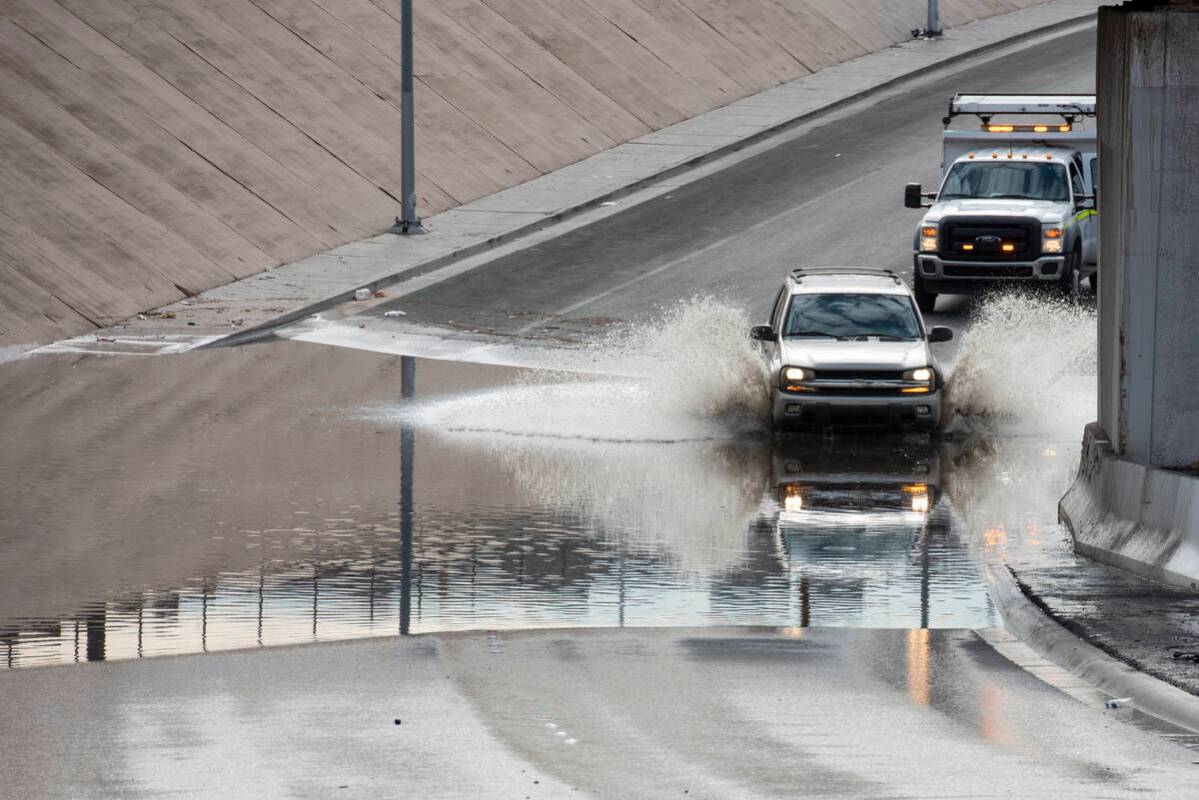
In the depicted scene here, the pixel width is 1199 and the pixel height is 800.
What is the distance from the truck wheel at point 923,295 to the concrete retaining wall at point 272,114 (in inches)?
416

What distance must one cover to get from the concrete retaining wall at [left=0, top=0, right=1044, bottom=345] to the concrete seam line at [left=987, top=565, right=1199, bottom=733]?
19078mm

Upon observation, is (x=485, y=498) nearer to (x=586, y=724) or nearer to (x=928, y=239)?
(x=586, y=724)

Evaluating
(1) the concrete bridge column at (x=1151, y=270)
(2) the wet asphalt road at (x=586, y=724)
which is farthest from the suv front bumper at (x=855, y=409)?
(2) the wet asphalt road at (x=586, y=724)

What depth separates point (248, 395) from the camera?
25.0 metres

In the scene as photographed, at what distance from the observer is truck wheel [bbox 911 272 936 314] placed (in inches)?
1233

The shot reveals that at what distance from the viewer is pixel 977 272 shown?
102ft

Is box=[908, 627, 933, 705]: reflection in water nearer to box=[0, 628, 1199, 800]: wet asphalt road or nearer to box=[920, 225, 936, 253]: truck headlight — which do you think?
box=[0, 628, 1199, 800]: wet asphalt road

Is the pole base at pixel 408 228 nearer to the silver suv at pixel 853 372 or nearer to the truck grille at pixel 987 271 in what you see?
the truck grille at pixel 987 271

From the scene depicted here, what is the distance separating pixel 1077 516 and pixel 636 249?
19723 millimetres

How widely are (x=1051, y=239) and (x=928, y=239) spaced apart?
178 centimetres

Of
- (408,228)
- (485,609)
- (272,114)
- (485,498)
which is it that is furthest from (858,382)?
(272,114)

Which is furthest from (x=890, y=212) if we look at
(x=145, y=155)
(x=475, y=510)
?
(x=475, y=510)

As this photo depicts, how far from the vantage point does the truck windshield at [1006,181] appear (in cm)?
3177

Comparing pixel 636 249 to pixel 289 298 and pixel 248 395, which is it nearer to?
pixel 289 298
